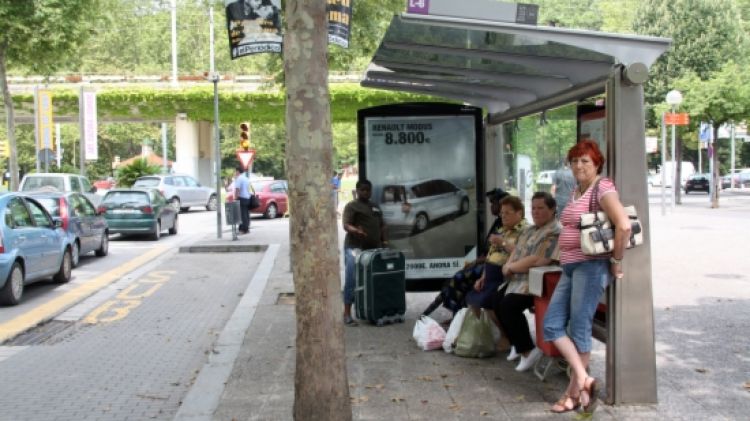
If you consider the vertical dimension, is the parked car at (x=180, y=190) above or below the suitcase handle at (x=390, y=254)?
above

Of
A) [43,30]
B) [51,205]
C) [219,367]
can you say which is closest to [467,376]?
[219,367]

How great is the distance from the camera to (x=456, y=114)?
9.33 metres

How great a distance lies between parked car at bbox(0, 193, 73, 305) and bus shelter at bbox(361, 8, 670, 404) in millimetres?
5551

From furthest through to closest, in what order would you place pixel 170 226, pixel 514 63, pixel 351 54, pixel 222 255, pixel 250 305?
pixel 170 226
pixel 351 54
pixel 222 255
pixel 250 305
pixel 514 63

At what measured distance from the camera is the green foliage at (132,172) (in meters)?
41.8

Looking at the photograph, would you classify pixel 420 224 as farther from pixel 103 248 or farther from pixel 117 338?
pixel 103 248

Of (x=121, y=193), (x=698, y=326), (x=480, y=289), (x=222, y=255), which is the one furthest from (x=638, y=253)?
(x=121, y=193)

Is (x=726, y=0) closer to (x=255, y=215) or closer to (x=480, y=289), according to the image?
(x=255, y=215)

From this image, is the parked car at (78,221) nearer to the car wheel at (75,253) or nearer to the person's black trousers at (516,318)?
the car wheel at (75,253)

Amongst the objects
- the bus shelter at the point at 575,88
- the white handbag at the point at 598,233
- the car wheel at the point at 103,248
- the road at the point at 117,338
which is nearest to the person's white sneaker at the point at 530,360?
the bus shelter at the point at 575,88

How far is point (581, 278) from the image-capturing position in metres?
5.18

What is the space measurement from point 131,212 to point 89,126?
499 inches

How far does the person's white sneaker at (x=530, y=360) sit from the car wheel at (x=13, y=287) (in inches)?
284

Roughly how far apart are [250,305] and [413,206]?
2593 mm
